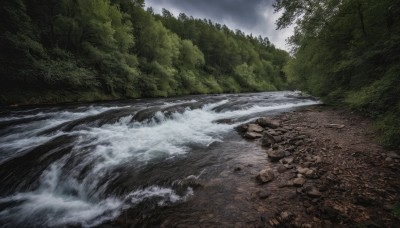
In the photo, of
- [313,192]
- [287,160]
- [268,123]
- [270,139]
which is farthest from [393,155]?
[268,123]

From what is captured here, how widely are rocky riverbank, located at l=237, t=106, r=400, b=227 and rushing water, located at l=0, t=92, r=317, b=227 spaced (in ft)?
5.30

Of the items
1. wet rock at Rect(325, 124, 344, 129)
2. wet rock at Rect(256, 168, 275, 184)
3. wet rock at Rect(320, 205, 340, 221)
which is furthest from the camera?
wet rock at Rect(325, 124, 344, 129)

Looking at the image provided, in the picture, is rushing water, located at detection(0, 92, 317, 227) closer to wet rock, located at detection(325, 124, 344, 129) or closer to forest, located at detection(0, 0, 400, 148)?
wet rock, located at detection(325, 124, 344, 129)

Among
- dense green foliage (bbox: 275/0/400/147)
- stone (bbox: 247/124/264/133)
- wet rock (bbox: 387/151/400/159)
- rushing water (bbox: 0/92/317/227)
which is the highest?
dense green foliage (bbox: 275/0/400/147)

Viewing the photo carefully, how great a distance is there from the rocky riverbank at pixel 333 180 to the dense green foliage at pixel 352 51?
933mm

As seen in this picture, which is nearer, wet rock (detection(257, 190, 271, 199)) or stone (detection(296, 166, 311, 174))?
wet rock (detection(257, 190, 271, 199))

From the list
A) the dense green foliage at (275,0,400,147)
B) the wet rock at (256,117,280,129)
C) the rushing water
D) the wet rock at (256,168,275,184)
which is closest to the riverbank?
the wet rock at (256,168,275,184)

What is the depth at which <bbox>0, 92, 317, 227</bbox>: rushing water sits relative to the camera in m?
3.91

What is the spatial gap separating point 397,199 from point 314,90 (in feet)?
41.7

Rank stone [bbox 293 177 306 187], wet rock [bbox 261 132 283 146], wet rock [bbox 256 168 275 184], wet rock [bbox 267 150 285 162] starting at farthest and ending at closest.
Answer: wet rock [bbox 261 132 283 146]
wet rock [bbox 267 150 285 162]
wet rock [bbox 256 168 275 184]
stone [bbox 293 177 306 187]

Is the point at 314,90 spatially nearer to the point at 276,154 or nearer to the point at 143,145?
the point at 276,154

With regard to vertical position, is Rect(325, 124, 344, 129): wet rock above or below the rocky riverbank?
above

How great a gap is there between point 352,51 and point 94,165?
12.1 meters

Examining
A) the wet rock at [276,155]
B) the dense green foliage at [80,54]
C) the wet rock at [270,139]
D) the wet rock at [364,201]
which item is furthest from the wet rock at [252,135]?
the dense green foliage at [80,54]
